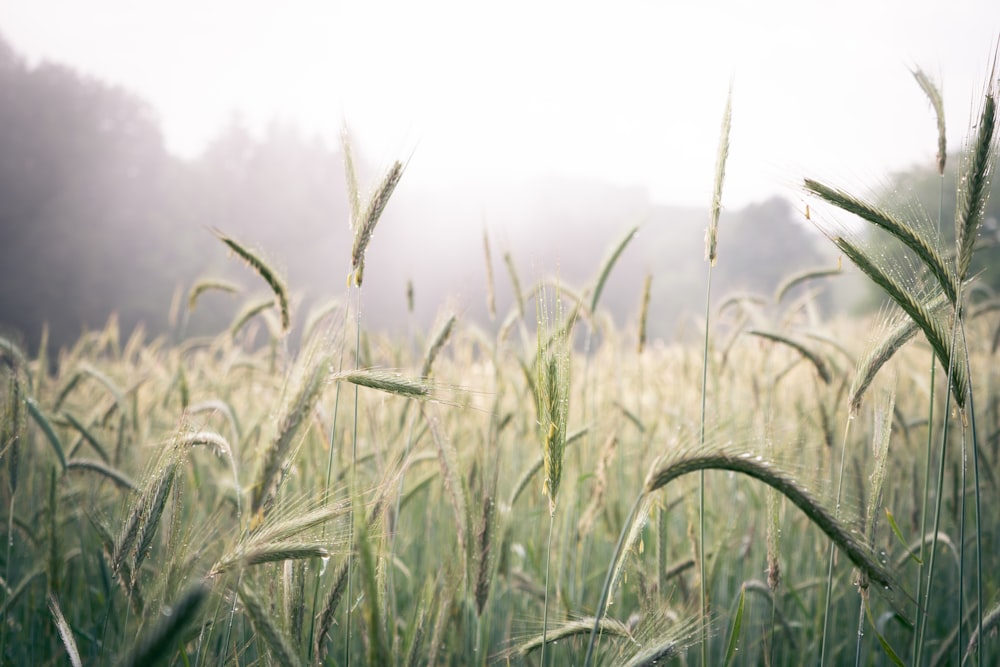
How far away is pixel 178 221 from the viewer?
2666 centimetres

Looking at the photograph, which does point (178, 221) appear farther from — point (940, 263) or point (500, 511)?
point (940, 263)

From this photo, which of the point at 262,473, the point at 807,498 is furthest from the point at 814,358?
the point at 262,473

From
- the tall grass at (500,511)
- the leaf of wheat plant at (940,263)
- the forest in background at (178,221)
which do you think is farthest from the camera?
the forest in background at (178,221)

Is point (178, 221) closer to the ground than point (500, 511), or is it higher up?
higher up

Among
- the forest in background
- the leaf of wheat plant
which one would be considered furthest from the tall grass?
the forest in background

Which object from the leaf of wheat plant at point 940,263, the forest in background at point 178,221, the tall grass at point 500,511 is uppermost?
the forest in background at point 178,221

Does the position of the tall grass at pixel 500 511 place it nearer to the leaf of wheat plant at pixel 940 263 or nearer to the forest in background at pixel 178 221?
the leaf of wheat plant at pixel 940 263

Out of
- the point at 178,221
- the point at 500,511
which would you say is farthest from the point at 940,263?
the point at 178,221

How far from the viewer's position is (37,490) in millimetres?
2887

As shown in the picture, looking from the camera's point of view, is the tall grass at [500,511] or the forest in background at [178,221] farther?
the forest in background at [178,221]

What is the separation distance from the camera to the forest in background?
2242 cm

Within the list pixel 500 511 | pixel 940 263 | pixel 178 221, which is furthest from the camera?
pixel 178 221

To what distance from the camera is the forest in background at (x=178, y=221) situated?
883 inches

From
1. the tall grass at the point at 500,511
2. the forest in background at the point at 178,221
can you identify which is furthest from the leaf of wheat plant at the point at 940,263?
the forest in background at the point at 178,221
